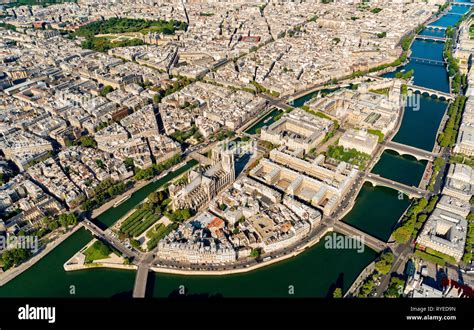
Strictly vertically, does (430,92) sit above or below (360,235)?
above

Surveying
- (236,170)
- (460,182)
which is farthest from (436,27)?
(236,170)

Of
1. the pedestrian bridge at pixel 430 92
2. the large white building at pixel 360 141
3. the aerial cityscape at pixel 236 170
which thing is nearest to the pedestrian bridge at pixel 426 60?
the aerial cityscape at pixel 236 170

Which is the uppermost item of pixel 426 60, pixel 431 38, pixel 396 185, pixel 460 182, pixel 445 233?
pixel 431 38

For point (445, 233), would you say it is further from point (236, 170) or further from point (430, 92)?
point (430, 92)

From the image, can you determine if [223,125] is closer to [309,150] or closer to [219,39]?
[309,150]

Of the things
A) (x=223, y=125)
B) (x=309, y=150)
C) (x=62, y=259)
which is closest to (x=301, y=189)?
(x=309, y=150)
